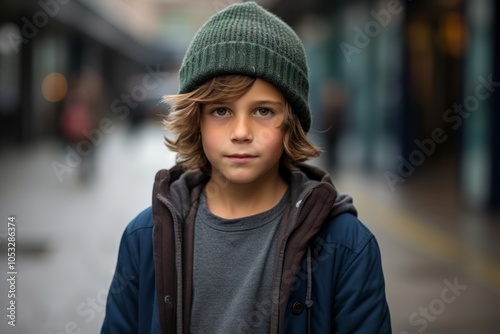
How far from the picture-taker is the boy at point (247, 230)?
6.36ft

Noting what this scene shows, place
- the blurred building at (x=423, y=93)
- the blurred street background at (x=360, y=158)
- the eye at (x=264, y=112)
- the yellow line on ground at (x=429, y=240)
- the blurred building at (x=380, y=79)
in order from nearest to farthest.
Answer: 1. the eye at (x=264, y=112)
2. the blurred street background at (x=360, y=158)
3. the yellow line on ground at (x=429, y=240)
4. the blurred building at (x=423, y=93)
5. the blurred building at (x=380, y=79)

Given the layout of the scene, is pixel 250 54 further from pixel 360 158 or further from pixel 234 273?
pixel 360 158

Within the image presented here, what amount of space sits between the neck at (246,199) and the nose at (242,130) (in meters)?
0.22

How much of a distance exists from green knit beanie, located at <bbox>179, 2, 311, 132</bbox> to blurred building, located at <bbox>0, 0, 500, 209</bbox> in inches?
17.7

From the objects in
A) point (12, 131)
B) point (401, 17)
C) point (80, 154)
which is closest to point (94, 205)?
point (80, 154)

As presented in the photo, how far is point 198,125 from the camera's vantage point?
2162 millimetres

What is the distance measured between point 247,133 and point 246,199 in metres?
0.27

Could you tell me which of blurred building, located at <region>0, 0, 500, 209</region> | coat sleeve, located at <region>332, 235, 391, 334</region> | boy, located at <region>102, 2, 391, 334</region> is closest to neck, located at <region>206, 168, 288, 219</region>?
boy, located at <region>102, 2, 391, 334</region>

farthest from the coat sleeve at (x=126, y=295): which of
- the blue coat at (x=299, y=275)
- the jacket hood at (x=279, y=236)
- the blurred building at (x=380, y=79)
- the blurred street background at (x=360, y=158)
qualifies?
the blurred street background at (x=360, y=158)

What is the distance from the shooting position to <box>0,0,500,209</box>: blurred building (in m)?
10.3

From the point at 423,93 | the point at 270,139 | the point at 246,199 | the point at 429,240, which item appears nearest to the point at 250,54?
the point at 270,139

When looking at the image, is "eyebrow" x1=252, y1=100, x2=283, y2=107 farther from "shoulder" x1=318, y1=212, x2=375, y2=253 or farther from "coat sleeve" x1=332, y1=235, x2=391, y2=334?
"coat sleeve" x1=332, y1=235, x2=391, y2=334

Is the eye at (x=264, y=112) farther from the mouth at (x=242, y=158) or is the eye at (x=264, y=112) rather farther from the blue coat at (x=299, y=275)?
the blue coat at (x=299, y=275)

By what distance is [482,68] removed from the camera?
9.98 m
